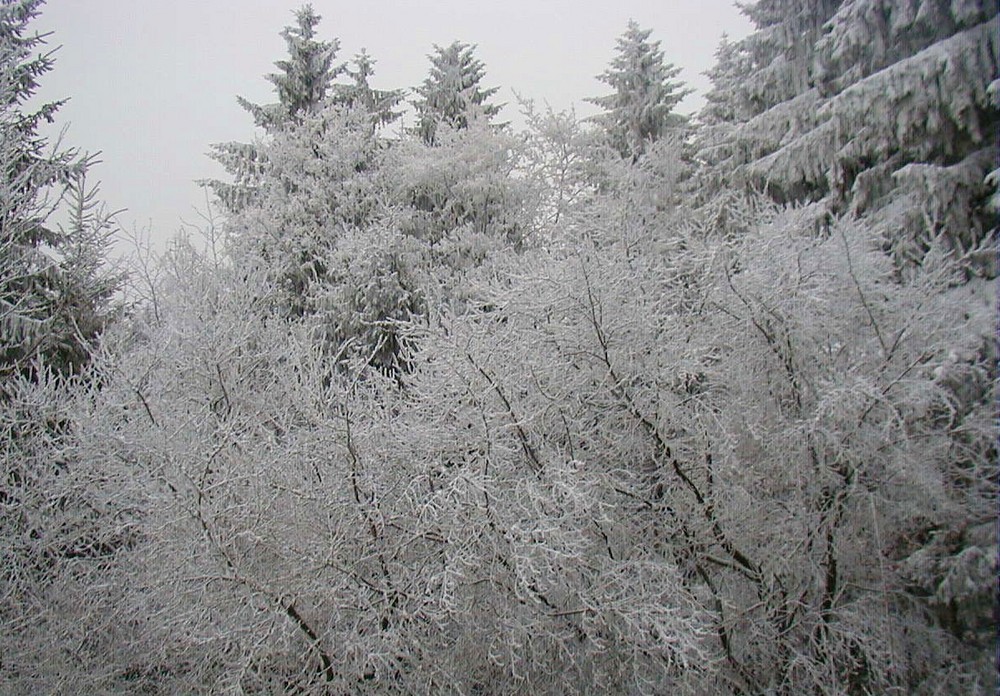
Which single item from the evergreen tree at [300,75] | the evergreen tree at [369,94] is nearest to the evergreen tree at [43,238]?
the evergreen tree at [300,75]

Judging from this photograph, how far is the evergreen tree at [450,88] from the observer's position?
13.9 metres

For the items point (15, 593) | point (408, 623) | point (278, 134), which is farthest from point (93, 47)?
point (408, 623)

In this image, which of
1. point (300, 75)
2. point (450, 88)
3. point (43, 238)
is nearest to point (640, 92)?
point (450, 88)

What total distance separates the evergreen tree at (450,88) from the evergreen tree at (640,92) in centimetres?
266

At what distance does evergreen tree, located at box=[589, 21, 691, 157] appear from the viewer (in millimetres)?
13805

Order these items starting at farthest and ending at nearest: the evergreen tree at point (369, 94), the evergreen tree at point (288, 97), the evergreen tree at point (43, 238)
A: the evergreen tree at point (369, 94) → the evergreen tree at point (288, 97) → the evergreen tree at point (43, 238)

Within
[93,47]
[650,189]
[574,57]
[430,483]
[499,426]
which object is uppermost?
[93,47]

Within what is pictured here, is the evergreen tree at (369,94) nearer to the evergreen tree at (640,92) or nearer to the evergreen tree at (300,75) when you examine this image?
the evergreen tree at (300,75)

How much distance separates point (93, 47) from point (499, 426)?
11929 millimetres

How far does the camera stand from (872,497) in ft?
15.9

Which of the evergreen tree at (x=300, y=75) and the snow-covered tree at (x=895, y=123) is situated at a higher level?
the evergreen tree at (x=300, y=75)

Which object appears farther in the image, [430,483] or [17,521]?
[17,521]

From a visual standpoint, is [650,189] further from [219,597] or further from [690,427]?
[219,597]

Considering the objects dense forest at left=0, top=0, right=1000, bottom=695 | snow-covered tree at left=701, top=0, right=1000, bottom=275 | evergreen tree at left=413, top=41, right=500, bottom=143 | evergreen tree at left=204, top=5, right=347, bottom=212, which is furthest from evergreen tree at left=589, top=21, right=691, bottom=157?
dense forest at left=0, top=0, right=1000, bottom=695
